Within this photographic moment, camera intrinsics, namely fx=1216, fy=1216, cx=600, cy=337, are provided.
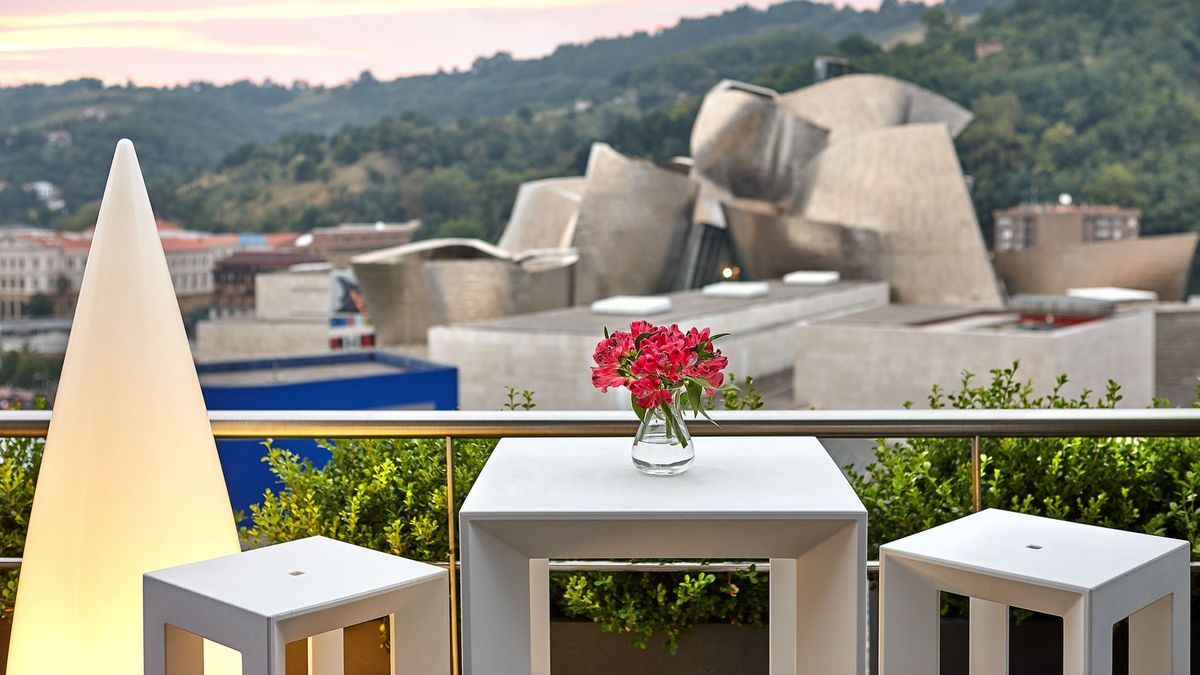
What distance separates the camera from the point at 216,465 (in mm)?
2268

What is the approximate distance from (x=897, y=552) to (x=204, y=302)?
2954 centimetres

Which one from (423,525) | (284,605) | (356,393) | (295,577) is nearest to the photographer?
(284,605)

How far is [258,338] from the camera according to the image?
24141mm

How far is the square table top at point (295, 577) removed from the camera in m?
1.78

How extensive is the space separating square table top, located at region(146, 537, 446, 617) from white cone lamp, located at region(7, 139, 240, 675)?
23cm

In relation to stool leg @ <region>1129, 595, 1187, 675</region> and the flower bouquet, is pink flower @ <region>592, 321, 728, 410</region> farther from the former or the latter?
stool leg @ <region>1129, 595, 1187, 675</region>

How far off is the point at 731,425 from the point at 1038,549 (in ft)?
2.17

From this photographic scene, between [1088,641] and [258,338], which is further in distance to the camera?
[258,338]

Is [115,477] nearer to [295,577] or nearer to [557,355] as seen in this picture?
[295,577]

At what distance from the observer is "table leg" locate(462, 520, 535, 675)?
1925 mm

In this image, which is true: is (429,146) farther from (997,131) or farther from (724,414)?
(724,414)

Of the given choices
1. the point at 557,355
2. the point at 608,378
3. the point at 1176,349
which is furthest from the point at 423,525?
the point at 1176,349

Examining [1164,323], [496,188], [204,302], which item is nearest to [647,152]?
[496,188]

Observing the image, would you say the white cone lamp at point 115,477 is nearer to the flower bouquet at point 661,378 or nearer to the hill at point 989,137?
the flower bouquet at point 661,378
